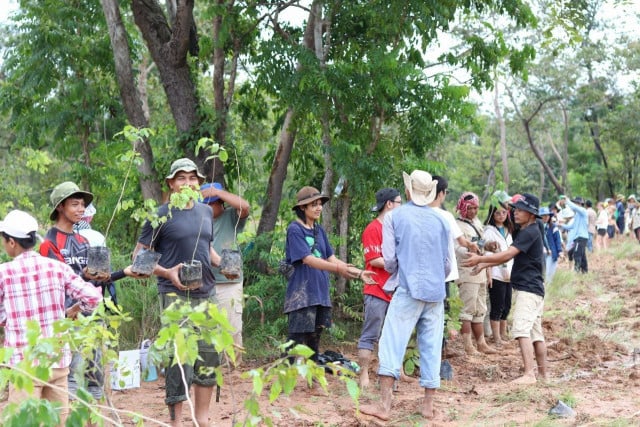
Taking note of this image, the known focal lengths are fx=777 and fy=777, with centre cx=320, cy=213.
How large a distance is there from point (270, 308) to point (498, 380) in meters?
2.63

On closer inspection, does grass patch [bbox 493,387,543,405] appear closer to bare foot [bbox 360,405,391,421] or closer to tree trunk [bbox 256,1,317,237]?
bare foot [bbox 360,405,391,421]

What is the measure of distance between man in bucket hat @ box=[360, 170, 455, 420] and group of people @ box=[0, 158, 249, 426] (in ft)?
4.64

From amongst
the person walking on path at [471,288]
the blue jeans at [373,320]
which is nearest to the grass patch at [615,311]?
the person walking on path at [471,288]

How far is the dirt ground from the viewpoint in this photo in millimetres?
6055

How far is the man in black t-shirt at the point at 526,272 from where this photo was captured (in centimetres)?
704

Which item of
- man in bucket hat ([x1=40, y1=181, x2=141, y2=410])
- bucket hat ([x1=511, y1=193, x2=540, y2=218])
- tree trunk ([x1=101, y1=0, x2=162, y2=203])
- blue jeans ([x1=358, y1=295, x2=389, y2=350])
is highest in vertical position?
tree trunk ([x1=101, y1=0, x2=162, y2=203])

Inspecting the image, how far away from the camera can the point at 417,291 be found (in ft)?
19.6

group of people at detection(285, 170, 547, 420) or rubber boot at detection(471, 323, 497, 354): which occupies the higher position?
group of people at detection(285, 170, 547, 420)

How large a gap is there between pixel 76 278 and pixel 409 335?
268cm

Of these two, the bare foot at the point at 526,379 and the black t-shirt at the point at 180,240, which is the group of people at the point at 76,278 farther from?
the bare foot at the point at 526,379

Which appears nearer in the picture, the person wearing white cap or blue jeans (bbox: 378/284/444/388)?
the person wearing white cap

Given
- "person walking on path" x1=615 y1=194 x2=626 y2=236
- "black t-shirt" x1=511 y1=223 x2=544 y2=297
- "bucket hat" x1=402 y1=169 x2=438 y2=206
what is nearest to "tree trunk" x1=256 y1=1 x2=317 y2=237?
"black t-shirt" x1=511 y1=223 x2=544 y2=297

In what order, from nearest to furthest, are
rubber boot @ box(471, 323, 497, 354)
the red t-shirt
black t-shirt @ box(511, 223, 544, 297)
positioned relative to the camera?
the red t-shirt, black t-shirt @ box(511, 223, 544, 297), rubber boot @ box(471, 323, 497, 354)

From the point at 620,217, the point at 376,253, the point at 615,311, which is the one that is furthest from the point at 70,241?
the point at 620,217
